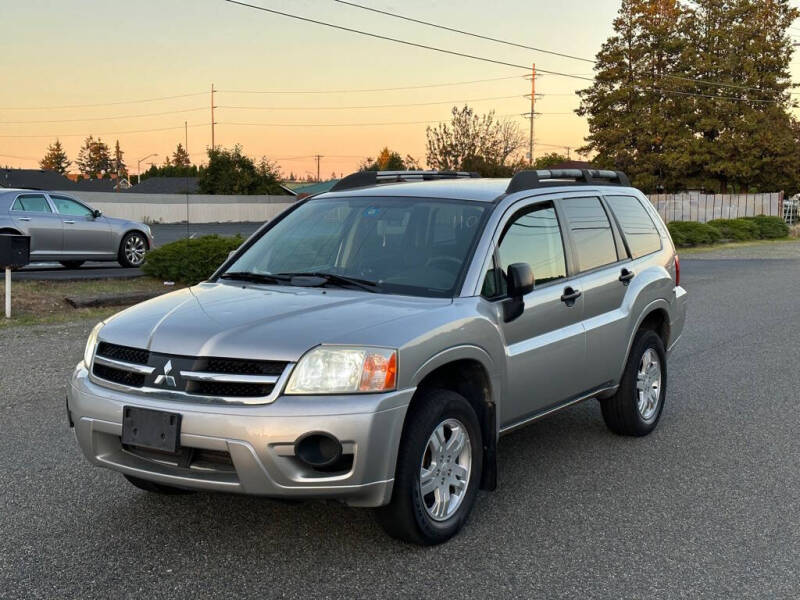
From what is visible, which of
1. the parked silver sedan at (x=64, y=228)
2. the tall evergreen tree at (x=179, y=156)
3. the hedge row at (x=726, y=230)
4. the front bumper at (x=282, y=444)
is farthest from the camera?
the tall evergreen tree at (x=179, y=156)

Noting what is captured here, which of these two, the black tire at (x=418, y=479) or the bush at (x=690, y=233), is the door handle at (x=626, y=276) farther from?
the bush at (x=690, y=233)

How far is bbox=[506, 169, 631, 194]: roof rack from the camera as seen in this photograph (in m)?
5.45

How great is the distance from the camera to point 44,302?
13.1 m

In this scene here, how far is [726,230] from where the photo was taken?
35.6 metres

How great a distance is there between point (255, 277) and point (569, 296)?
1.87 metres

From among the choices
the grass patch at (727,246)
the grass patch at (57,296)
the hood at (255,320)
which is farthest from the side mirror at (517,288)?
the grass patch at (727,246)

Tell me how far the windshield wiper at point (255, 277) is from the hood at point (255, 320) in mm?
179

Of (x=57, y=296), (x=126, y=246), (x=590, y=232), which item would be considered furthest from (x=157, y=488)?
(x=126, y=246)

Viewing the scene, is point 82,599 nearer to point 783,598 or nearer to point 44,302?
point 783,598

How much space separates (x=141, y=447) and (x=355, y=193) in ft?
7.47

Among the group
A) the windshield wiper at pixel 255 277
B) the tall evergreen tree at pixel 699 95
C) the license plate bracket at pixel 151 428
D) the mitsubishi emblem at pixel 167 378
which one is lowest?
the license plate bracket at pixel 151 428

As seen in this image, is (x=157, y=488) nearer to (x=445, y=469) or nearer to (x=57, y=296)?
(x=445, y=469)

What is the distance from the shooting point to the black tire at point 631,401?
6242 mm

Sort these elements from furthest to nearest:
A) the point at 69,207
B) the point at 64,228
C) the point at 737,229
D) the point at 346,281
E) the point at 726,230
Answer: the point at 737,229, the point at 726,230, the point at 69,207, the point at 64,228, the point at 346,281
